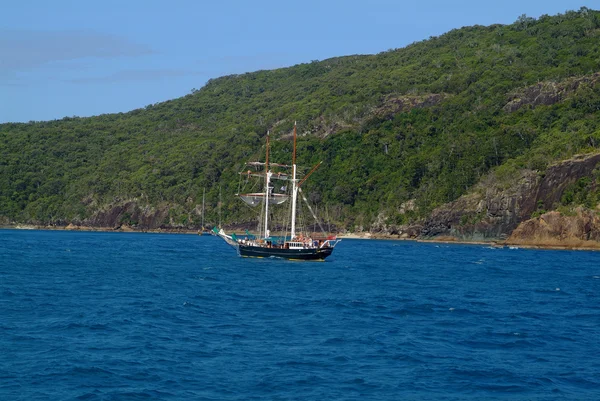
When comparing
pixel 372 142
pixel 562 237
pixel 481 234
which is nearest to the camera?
pixel 562 237

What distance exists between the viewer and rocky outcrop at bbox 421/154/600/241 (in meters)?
122

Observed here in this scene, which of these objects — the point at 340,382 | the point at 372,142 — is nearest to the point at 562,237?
the point at 372,142

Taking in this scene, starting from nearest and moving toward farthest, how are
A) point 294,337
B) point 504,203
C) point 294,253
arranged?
point 294,337 < point 294,253 < point 504,203

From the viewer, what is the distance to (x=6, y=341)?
30.9 m

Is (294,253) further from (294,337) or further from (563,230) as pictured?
(563,230)

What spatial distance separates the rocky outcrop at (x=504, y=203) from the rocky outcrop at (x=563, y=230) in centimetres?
487

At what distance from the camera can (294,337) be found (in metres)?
32.9

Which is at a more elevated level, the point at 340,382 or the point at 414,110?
the point at 414,110

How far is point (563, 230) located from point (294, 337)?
9123 centimetres

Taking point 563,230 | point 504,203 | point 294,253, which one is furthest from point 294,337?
point 504,203

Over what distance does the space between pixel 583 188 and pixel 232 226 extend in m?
85.2

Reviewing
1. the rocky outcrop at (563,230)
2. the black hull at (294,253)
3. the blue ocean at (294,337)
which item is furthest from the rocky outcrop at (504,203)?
the blue ocean at (294,337)

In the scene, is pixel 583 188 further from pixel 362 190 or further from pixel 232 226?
pixel 232 226

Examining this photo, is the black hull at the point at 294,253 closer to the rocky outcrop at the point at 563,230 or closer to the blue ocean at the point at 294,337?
the blue ocean at the point at 294,337
